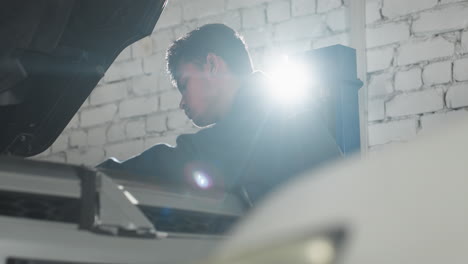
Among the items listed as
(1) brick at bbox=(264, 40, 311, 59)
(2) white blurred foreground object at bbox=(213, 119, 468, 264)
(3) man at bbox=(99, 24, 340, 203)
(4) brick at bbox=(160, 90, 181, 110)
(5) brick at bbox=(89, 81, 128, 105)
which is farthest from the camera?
(5) brick at bbox=(89, 81, 128, 105)

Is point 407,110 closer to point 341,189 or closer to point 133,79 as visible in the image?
point 133,79

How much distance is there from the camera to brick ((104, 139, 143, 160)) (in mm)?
3979

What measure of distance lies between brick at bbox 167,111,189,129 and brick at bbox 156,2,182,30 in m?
0.54

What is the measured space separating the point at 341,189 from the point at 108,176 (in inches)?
20.8

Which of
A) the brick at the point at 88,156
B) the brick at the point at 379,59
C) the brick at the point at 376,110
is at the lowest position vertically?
the brick at the point at 88,156

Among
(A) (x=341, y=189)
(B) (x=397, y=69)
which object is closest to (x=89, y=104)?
(B) (x=397, y=69)

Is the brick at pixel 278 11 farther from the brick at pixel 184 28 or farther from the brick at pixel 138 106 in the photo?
the brick at pixel 138 106

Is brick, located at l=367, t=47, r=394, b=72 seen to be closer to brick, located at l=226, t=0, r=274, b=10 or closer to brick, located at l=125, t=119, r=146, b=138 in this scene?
brick, located at l=226, t=0, r=274, b=10

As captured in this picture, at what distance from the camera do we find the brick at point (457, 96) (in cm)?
304

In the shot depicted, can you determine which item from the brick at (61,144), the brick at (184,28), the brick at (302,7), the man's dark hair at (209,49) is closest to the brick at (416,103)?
the brick at (302,7)

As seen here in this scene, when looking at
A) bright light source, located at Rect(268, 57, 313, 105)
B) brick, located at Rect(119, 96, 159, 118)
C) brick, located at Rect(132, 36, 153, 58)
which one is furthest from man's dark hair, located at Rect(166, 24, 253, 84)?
brick, located at Rect(132, 36, 153, 58)

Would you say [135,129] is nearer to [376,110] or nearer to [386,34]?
Result: [376,110]

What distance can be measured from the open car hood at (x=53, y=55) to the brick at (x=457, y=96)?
7.42 feet

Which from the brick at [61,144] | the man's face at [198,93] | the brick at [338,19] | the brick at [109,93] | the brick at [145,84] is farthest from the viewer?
the brick at [61,144]
